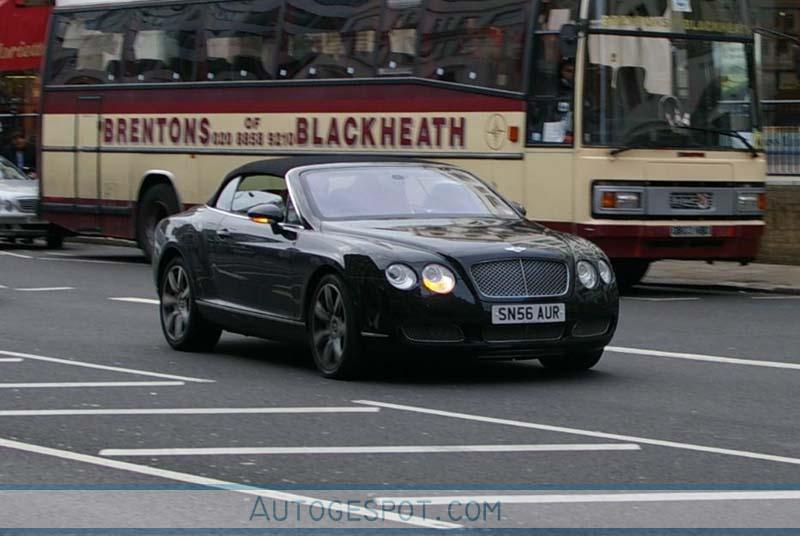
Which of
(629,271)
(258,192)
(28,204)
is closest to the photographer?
(258,192)

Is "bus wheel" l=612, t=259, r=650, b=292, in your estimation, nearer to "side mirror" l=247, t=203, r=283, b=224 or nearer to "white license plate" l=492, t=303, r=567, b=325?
"side mirror" l=247, t=203, r=283, b=224

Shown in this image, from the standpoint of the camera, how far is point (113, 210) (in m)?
25.4

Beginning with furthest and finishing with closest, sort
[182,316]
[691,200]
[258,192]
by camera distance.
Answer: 1. [691,200]
2. [182,316]
3. [258,192]

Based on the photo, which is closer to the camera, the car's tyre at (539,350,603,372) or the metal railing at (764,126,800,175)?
the car's tyre at (539,350,603,372)

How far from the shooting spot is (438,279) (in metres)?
11.0

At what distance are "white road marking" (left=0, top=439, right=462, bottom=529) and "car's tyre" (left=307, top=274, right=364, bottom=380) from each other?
104 inches

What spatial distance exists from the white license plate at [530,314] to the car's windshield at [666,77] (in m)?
7.63

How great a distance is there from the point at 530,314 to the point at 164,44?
14.4m

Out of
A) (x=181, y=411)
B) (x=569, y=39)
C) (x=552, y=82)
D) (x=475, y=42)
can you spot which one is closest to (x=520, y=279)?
(x=181, y=411)

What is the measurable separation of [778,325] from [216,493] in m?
8.91

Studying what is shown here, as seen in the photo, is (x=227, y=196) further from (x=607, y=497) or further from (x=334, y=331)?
(x=607, y=497)

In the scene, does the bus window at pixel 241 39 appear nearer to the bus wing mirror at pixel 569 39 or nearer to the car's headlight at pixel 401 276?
the bus wing mirror at pixel 569 39

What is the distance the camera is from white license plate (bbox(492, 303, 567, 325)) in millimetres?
11023

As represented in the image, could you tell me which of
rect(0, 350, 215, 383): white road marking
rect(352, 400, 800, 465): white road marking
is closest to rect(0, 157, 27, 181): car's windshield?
rect(0, 350, 215, 383): white road marking
